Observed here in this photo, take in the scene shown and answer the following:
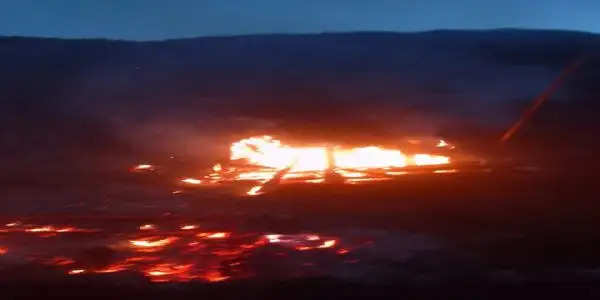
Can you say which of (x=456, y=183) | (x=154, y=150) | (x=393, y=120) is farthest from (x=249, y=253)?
(x=393, y=120)

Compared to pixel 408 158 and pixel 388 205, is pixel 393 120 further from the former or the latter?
pixel 388 205

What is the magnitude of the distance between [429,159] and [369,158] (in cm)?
55

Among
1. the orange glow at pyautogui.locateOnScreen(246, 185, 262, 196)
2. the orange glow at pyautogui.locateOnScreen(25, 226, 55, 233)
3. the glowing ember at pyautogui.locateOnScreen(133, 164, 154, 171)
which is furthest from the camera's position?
the glowing ember at pyautogui.locateOnScreen(133, 164, 154, 171)

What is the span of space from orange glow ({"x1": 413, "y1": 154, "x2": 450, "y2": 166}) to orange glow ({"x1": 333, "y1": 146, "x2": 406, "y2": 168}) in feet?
0.38

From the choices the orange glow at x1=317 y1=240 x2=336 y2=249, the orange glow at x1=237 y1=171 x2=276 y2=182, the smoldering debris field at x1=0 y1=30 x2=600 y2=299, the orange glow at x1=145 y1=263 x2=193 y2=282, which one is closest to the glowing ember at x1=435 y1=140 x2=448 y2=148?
the smoldering debris field at x1=0 y1=30 x2=600 y2=299

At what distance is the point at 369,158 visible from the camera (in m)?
8.71

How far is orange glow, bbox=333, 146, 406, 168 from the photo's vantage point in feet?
27.2

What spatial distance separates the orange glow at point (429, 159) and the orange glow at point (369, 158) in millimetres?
116

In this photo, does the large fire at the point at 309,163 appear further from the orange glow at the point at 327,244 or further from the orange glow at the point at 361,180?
the orange glow at the point at 327,244

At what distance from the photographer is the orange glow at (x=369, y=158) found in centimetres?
829

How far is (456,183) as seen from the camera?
23.5ft

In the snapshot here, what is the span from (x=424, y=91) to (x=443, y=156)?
4756 millimetres

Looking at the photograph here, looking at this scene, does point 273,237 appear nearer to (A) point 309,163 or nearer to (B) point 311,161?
(A) point 309,163

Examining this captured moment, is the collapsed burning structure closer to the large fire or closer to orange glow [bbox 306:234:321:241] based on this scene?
the large fire
